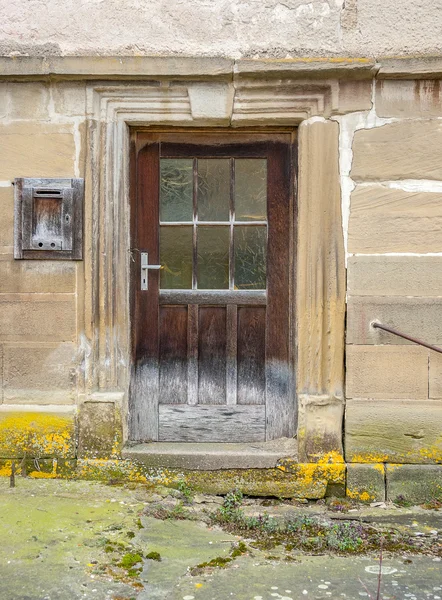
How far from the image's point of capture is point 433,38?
3.79 meters

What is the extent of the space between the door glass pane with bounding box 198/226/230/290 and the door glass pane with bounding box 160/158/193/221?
0.53 ft

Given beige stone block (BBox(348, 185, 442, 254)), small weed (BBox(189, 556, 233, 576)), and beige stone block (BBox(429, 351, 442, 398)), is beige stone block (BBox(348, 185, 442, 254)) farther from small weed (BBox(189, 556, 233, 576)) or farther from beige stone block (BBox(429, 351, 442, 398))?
small weed (BBox(189, 556, 233, 576))

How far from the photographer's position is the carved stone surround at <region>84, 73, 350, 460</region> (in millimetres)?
3842

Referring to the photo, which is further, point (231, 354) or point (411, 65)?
point (231, 354)

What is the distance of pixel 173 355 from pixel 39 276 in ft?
3.13

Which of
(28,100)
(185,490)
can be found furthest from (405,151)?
(185,490)

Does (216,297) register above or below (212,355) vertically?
above

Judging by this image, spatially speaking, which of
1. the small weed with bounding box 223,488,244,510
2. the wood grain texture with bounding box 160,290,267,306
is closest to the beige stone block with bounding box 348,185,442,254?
the wood grain texture with bounding box 160,290,267,306

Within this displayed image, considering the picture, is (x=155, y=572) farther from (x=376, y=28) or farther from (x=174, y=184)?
(x=376, y=28)

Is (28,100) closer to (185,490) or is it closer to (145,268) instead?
(145,268)

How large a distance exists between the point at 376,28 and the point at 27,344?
2.77 meters

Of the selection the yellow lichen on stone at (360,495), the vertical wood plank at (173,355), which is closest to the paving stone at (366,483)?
the yellow lichen on stone at (360,495)

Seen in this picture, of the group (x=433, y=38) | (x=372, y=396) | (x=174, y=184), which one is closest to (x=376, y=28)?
(x=433, y=38)

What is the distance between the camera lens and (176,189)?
13.5 ft
